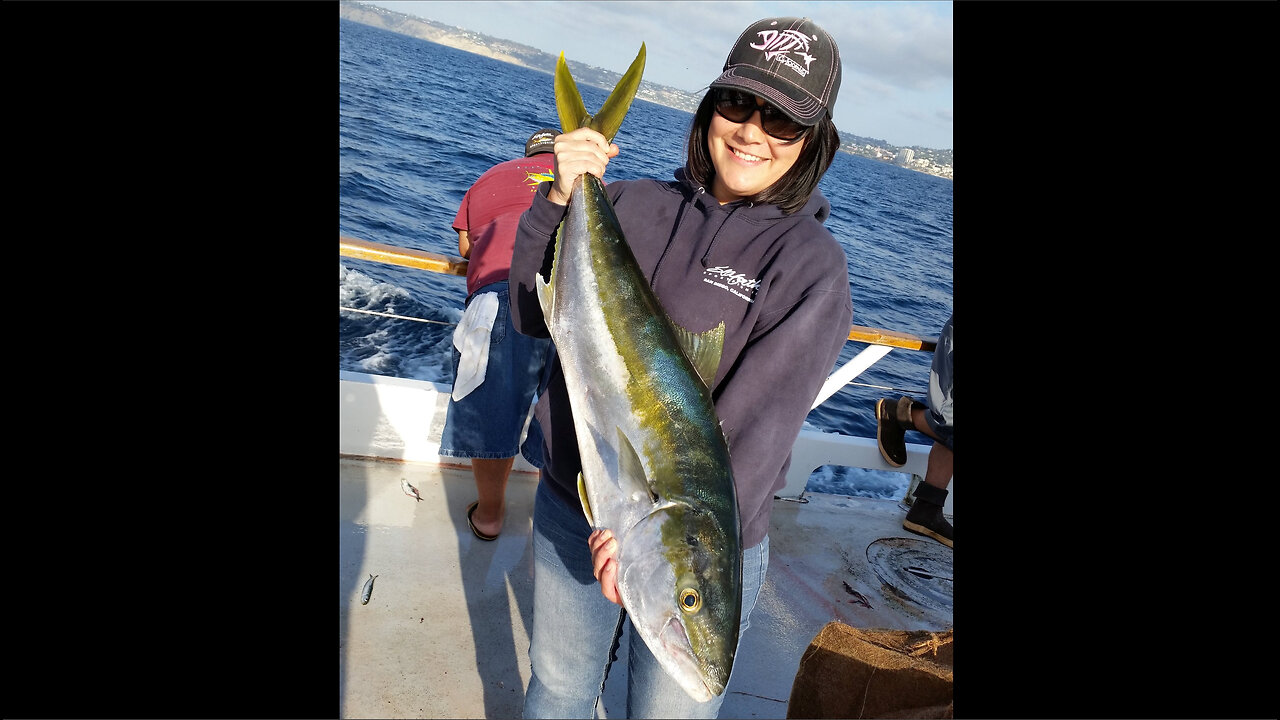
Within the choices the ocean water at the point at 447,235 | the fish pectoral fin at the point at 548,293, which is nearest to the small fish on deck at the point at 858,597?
the ocean water at the point at 447,235

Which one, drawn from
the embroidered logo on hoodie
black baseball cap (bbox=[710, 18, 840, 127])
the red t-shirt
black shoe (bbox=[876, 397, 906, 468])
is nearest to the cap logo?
black baseball cap (bbox=[710, 18, 840, 127])

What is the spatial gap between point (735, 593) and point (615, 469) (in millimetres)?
374

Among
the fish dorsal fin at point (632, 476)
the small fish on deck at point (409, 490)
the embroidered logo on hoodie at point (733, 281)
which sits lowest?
Result: the small fish on deck at point (409, 490)

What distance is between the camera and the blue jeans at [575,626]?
70.3 inches

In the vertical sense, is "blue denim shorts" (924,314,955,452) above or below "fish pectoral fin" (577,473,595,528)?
below

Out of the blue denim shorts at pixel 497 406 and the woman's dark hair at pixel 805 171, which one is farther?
the blue denim shorts at pixel 497 406

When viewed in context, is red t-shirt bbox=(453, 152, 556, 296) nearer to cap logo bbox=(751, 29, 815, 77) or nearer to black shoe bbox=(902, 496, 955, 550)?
cap logo bbox=(751, 29, 815, 77)

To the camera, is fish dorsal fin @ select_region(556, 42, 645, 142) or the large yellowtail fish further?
fish dorsal fin @ select_region(556, 42, 645, 142)

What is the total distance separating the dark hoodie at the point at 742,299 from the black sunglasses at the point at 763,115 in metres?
0.18

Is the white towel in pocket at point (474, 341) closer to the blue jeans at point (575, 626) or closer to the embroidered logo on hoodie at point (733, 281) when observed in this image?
the blue jeans at point (575, 626)

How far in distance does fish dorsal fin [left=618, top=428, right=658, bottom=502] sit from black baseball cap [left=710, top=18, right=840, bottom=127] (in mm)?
817

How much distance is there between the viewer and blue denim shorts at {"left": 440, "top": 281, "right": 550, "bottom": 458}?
351 centimetres
